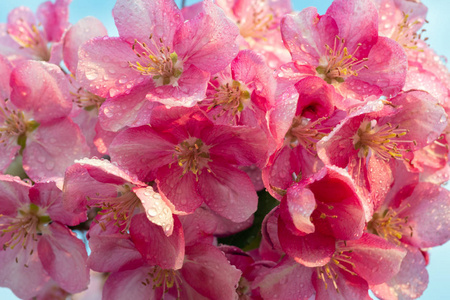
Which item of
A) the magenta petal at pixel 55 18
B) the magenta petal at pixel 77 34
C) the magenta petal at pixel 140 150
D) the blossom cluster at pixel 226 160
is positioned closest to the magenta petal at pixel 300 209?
the blossom cluster at pixel 226 160

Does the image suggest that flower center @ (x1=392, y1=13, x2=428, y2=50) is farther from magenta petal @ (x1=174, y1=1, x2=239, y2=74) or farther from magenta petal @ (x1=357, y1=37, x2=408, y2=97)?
magenta petal @ (x1=174, y1=1, x2=239, y2=74)

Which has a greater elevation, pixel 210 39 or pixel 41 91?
pixel 210 39

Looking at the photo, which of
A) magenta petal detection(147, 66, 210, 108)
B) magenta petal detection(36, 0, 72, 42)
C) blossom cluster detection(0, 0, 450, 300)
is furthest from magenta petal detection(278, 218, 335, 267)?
magenta petal detection(36, 0, 72, 42)

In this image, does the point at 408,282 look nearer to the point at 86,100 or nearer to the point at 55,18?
the point at 86,100

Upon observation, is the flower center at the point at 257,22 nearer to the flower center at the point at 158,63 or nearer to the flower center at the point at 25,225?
the flower center at the point at 158,63

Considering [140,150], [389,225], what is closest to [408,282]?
[389,225]

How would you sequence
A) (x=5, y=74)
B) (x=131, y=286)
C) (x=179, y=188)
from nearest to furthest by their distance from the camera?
1. (x=179, y=188)
2. (x=131, y=286)
3. (x=5, y=74)
